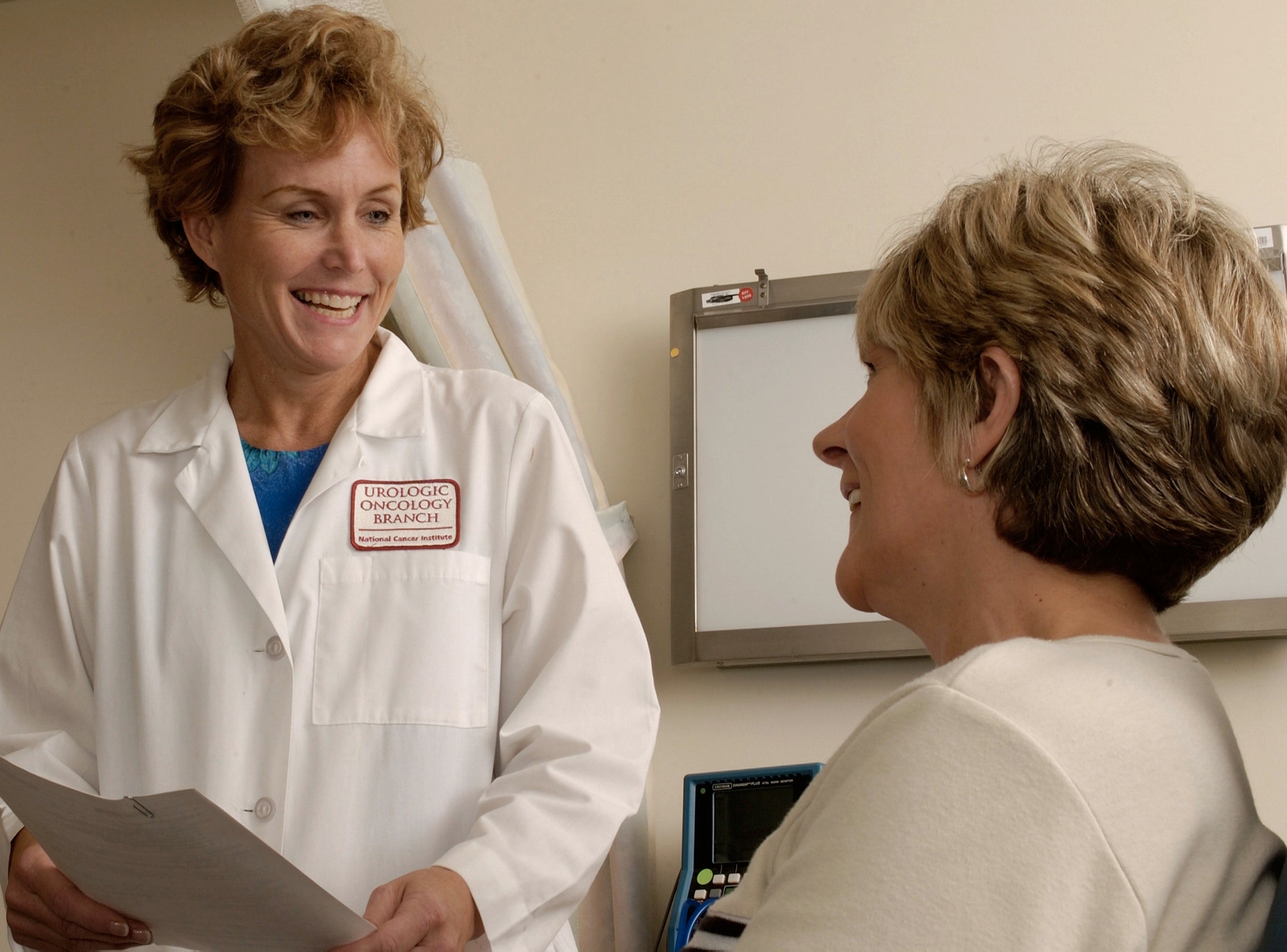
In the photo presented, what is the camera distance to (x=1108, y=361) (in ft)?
2.72

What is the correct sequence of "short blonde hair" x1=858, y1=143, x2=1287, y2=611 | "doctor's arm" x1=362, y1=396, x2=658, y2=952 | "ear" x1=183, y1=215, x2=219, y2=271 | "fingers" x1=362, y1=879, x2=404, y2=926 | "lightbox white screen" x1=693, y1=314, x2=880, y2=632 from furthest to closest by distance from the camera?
"lightbox white screen" x1=693, y1=314, x2=880, y2=632
"ear" x1=183, y1=215, x2=219, y2=271
"doctor's arm" x1=362, y1=396, x2=658, y2=952
"fingers" x1=362, y1=879, x2=404, y2=926
"short blonde hair" x1=858, y1=143, x2=1287, y2=611

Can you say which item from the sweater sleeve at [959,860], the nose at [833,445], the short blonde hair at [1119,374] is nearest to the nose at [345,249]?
the nose at [833,445]

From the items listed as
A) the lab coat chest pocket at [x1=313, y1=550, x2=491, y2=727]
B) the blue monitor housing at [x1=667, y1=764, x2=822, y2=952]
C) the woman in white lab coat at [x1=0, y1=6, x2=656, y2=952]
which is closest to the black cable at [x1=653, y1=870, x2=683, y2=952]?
the blue monitor housing at [x1=667, y1=764, x2=822, y2=952]

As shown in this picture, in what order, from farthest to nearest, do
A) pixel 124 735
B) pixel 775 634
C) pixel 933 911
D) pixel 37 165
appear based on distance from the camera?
pixel 37 165 < pixel 775 634 < pixel 124 735 < pixel 933 911

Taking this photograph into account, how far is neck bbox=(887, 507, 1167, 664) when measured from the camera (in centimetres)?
84

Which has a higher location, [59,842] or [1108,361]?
[1108,361]

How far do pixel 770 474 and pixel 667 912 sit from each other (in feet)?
2.66

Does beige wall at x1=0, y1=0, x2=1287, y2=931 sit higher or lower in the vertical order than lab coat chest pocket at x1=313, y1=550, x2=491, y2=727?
higher

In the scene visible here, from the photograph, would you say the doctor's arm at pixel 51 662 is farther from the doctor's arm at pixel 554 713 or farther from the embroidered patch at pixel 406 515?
the doctor's arm at pixel 554 713

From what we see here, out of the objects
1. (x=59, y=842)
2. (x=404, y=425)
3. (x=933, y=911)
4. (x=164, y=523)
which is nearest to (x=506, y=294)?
(x=404, y=425)

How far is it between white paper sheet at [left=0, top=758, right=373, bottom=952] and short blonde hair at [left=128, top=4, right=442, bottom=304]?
0.73m

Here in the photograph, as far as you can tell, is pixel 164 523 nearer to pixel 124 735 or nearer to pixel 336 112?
pixel 124 735

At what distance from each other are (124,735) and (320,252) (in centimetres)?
57

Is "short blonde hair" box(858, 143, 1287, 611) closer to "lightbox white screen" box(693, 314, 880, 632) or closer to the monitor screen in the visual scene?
the monitor screen
